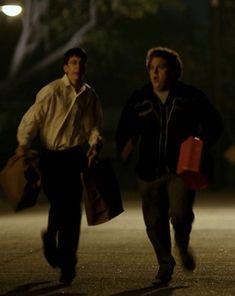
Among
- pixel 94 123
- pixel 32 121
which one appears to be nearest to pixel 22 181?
pixel 32 121

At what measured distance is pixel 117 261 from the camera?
9.43 meters

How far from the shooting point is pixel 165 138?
7.93 metres

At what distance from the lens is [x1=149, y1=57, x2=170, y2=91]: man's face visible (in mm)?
7969

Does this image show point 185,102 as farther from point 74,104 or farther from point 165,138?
point 74,104

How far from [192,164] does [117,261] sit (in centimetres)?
207

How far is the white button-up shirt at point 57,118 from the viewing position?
8062mm

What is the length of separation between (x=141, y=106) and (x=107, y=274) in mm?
1521

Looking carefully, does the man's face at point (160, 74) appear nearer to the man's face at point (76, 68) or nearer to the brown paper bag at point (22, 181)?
the man's face at point (76, 68)

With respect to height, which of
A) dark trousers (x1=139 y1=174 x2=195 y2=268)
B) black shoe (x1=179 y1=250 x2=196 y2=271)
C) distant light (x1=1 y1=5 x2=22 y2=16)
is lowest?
black shoe (x1=179 y1=250 x2=196 y2=271)

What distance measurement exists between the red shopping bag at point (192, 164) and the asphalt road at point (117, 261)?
2.64ft

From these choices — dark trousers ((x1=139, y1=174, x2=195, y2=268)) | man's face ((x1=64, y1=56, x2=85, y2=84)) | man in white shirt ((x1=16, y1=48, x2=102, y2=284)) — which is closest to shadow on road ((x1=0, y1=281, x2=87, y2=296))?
man in white shirt ((x1=16, y1=48, x2=102, y2=284))

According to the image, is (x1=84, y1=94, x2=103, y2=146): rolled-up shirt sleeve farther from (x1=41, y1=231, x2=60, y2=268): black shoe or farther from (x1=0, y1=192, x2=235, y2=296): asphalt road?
(x1=0, y1=192, x2=235, y2=296): asphalt road

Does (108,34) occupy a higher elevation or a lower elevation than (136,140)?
higher

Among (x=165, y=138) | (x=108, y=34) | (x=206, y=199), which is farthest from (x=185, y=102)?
(x=108, y=34)
